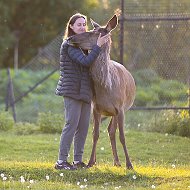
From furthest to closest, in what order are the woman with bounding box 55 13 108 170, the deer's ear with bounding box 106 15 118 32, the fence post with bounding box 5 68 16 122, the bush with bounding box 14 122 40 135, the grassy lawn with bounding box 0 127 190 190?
the fence post with bounding box 5 68 16 122 < the bush with bounding box 14 122 40 135 < the deer's ear with bounding box 106 15 118 32 < the woman with bounding box 55 13 108 170 < the grassy lawn with bounding box 0 127 190 190

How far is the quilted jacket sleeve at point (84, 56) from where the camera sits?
943 cm

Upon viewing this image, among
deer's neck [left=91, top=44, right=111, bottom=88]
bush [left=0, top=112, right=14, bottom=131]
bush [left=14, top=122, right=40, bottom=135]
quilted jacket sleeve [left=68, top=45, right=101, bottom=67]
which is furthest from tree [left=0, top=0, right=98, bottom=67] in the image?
quilted jacket sleeve [left=68, top=45, right=101, bottom=67]

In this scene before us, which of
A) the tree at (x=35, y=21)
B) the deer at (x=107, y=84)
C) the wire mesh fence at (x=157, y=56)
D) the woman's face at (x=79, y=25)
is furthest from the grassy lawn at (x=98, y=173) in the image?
the tree at (x=35, y=21)

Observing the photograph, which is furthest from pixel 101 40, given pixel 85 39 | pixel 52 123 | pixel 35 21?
pixel 35 21

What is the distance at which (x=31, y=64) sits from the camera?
18.5 meters

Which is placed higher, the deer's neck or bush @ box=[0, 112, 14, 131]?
the deer's neck

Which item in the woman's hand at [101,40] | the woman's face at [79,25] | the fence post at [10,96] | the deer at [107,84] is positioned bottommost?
the fence post at [10,96]

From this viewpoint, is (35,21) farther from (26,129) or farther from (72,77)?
(72,77)

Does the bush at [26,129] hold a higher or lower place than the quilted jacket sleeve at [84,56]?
lower

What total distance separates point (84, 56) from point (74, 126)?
3.07 feet

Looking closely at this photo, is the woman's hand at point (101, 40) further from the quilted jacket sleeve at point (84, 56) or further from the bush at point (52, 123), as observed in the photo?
the bush at point (52, 123)

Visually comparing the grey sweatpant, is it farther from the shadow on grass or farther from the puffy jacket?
the shadow on grass

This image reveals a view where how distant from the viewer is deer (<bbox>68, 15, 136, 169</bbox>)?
9.67m

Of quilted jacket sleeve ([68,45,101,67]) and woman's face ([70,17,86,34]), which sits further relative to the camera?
woman's face ([70,17,86,34])
